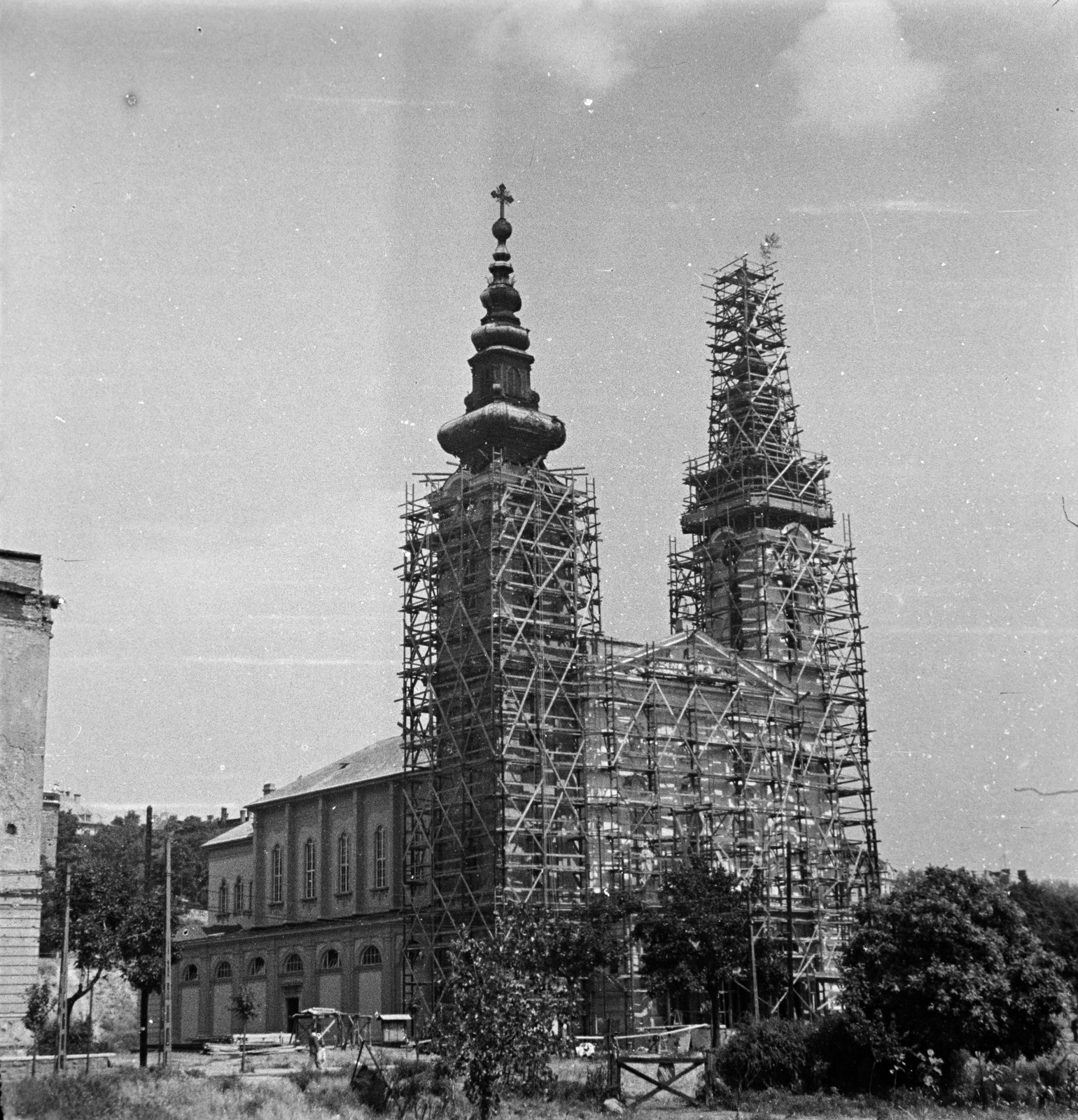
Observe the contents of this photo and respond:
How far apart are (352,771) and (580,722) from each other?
44.6 feet

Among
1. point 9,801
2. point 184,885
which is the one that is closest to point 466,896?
point 9,801

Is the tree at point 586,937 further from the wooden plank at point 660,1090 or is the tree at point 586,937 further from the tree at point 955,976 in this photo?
the tree at point 955,976

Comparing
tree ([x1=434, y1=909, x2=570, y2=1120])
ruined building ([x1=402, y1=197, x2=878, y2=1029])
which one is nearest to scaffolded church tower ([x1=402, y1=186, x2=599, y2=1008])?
ruined building ([x1=402, y1=197, x2=878, y2=1029])

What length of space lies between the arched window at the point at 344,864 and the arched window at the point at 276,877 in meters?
4.59

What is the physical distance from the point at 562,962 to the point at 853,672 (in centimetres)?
2329

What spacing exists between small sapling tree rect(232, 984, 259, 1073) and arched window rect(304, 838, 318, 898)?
4.81m

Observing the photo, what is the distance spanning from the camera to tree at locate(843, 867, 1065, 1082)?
3912 cm

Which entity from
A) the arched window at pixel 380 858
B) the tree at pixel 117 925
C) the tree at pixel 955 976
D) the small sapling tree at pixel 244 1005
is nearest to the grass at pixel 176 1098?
the tree at pixel 117 925

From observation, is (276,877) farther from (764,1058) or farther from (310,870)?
(764,1058)

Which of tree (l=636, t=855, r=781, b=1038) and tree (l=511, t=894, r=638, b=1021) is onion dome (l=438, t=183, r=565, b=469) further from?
tree (l=636, t=855, r=781, b=1038)

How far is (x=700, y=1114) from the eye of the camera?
35.5 meters

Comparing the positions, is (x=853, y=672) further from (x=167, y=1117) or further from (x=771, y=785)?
(x=167, y=1117)

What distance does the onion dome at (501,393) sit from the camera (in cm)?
6281

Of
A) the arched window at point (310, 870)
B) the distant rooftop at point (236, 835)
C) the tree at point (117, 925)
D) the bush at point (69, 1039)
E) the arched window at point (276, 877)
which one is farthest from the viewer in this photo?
the distant rooftop at point (236, 835)
